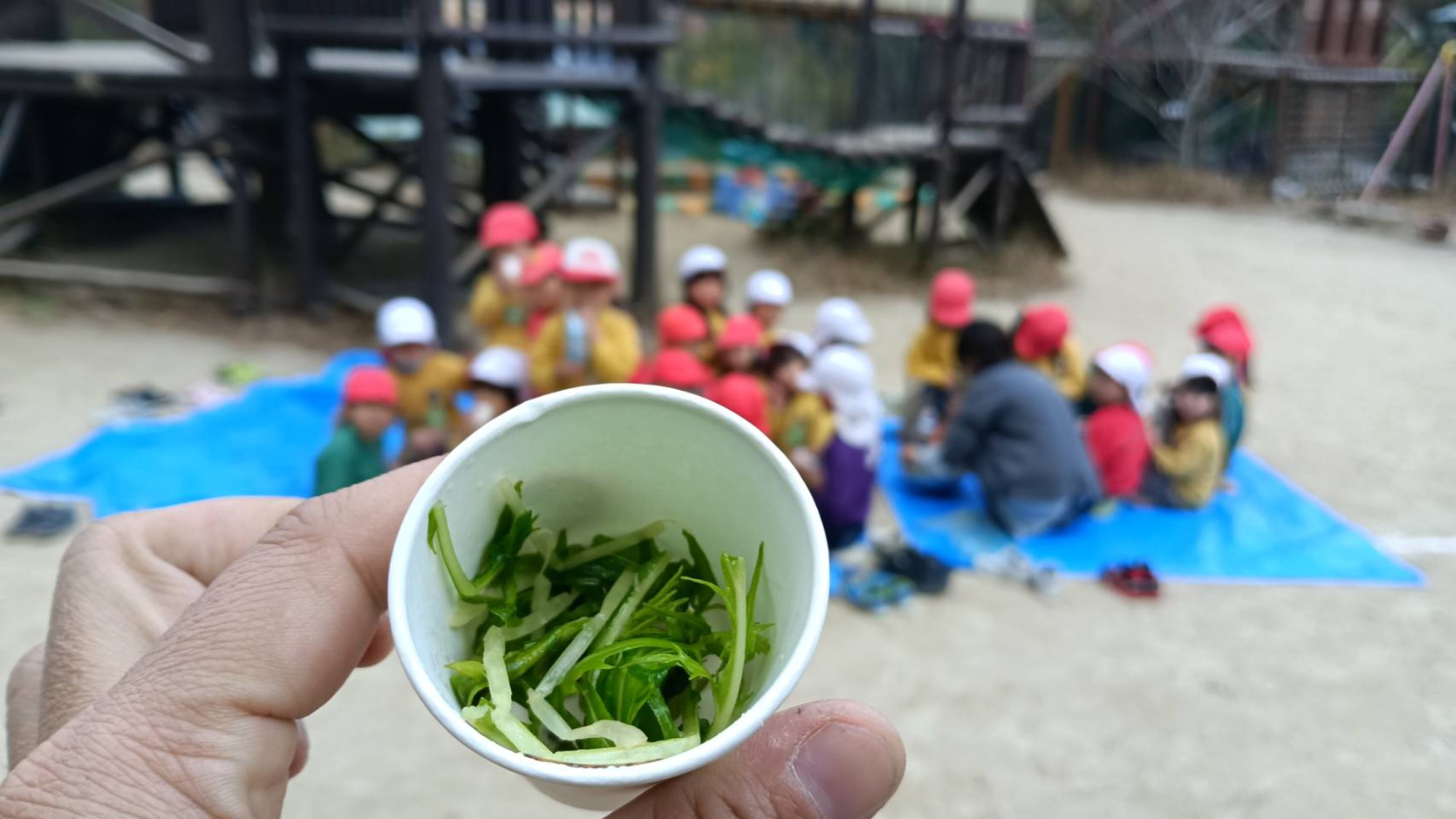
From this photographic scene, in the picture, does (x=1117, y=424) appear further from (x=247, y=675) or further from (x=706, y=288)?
(x=247, y=675)

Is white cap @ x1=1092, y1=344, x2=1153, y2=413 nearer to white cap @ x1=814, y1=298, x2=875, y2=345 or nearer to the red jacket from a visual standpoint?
the red jacket

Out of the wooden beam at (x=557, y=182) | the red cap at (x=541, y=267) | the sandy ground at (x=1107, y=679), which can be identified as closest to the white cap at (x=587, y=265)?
the red cap at (x=541, y=267)

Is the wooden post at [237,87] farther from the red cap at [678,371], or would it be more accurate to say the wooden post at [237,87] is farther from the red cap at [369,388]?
the red cap at [678,371]

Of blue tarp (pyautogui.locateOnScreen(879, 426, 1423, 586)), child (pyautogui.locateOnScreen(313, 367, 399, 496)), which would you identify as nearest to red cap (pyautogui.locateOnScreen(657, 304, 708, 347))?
child (pyautogui.locateOnScreen(313, 367, 399, 496))

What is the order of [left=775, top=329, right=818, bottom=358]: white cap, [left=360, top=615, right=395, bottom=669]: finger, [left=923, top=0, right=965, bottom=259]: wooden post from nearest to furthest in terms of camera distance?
[left=360, top=615, right=395, bottom=669]: finger → [left=775, top=329, right=818, bottom=358]: white cap → [left=923, top=0, right=965, bottom=259]: wooden post

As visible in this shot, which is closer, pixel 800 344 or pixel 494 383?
pixel 494 383

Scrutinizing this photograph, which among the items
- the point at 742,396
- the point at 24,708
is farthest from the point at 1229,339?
the point at 24,708
